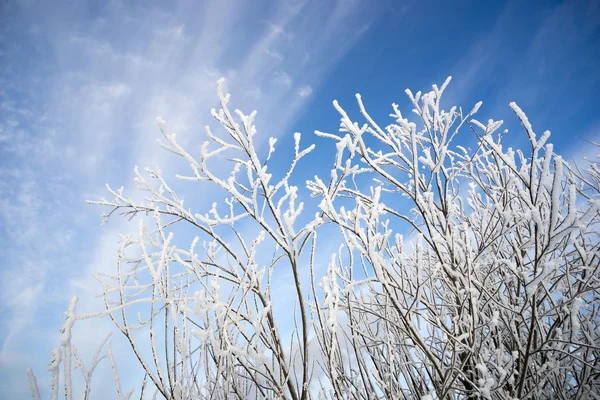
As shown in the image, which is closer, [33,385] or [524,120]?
[33,385]

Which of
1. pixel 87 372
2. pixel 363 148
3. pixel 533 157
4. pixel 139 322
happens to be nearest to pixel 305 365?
pixel 139 322

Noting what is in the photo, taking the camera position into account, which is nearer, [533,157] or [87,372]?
[533,157]

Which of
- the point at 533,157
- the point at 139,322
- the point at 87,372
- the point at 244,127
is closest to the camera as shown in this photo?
the point at 533,157

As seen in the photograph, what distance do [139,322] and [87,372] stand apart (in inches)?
13.4

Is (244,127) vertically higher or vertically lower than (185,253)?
higher

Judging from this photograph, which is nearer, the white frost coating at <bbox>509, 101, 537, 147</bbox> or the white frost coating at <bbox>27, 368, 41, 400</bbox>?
the white frost coating at <bbox>27, 368, 41, 400</bbox>

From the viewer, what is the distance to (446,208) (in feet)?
9.75

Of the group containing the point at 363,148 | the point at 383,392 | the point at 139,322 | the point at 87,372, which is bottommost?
the point at 383,392

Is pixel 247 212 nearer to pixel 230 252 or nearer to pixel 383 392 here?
pixel 230 252

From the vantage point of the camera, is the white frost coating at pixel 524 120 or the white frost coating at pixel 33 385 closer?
the white frost coating at pixel 33 385

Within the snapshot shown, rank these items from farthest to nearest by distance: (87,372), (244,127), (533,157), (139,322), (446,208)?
(446,208)
(244,127)
(139,322)
(87,372)
(533,157)

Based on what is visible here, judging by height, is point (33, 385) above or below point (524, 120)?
below

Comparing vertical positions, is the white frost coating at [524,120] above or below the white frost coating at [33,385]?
above

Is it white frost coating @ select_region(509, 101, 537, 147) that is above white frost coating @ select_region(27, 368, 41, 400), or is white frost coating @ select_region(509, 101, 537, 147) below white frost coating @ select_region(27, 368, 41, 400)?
above
